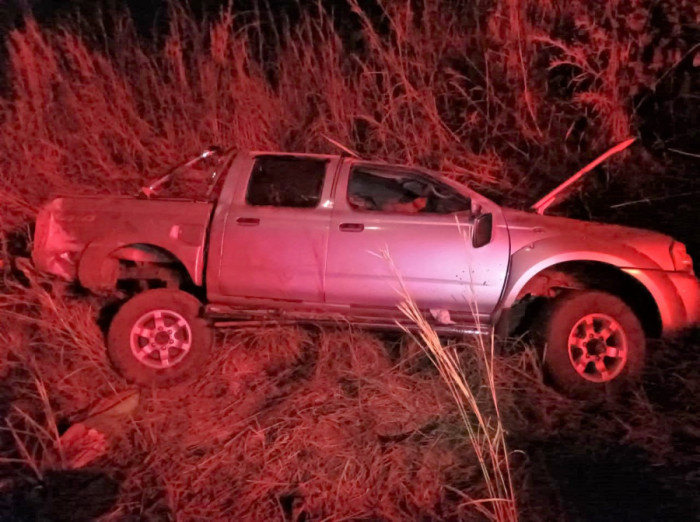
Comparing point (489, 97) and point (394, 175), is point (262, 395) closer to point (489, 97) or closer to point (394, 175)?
point (394, 175)

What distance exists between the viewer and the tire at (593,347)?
16.6ft

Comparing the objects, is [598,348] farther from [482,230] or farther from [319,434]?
[319,434]

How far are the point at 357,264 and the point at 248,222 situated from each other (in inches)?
35.6

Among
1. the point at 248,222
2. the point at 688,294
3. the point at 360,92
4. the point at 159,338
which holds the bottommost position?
the point at 159,338

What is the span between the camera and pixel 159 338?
5.30 m

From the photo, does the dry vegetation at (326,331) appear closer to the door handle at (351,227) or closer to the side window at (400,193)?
the door handle at (351,227)

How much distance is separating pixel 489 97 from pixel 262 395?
4.78 m

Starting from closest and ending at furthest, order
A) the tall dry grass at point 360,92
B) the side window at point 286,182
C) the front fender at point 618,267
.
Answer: the front fender at point 618,267, the side window at point 286,182, the tall dry grass at point 360,92

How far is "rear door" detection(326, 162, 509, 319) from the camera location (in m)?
5.12

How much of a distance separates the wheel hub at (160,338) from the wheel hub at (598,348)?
2950mm

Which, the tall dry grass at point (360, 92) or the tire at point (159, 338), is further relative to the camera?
the tall dry grass at point (360, 92)

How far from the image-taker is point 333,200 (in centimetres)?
530

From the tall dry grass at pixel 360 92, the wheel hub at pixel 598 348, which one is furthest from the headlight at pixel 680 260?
the tall dry grass at pixel 360 92

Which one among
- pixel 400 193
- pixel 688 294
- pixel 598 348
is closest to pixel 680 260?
pixel 688 294
